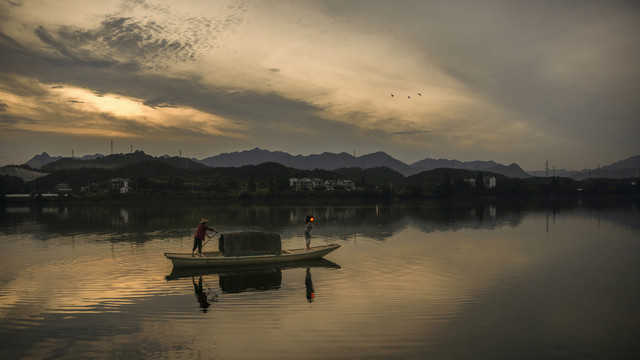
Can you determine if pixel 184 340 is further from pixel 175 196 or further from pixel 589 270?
pixel 175 196

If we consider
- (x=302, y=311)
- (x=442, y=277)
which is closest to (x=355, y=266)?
(x=442, y=277)

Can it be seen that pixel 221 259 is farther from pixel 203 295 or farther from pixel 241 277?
pixel 203 295

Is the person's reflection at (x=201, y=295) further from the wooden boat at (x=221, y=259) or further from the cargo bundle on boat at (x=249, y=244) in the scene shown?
the cargo bundle on boat at (x=249, y=244)

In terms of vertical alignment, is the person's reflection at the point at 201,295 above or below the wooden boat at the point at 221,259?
below

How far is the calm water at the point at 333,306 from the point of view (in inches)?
478

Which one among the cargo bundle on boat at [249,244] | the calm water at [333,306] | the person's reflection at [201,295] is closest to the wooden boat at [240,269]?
the calm water at [333,306]

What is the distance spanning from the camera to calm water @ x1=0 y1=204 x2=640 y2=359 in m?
12.1

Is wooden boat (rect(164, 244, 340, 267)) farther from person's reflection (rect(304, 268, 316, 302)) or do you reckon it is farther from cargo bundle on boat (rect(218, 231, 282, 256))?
person's reflection (rect(304, 268, 316, 302))

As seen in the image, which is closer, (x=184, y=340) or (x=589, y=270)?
(x=184, y=340)

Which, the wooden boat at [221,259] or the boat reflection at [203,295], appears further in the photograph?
the wooden boat at [221,259]

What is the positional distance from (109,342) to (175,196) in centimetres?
13563

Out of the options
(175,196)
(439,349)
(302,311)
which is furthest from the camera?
(175,196)

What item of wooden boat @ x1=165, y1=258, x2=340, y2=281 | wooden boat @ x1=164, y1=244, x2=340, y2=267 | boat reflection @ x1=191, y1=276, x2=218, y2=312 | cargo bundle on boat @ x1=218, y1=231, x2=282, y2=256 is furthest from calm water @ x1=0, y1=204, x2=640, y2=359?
cargo bundle on boat @ x1=218, y1=231, x2=282, y2=256

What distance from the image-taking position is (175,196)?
14000 centimetres
